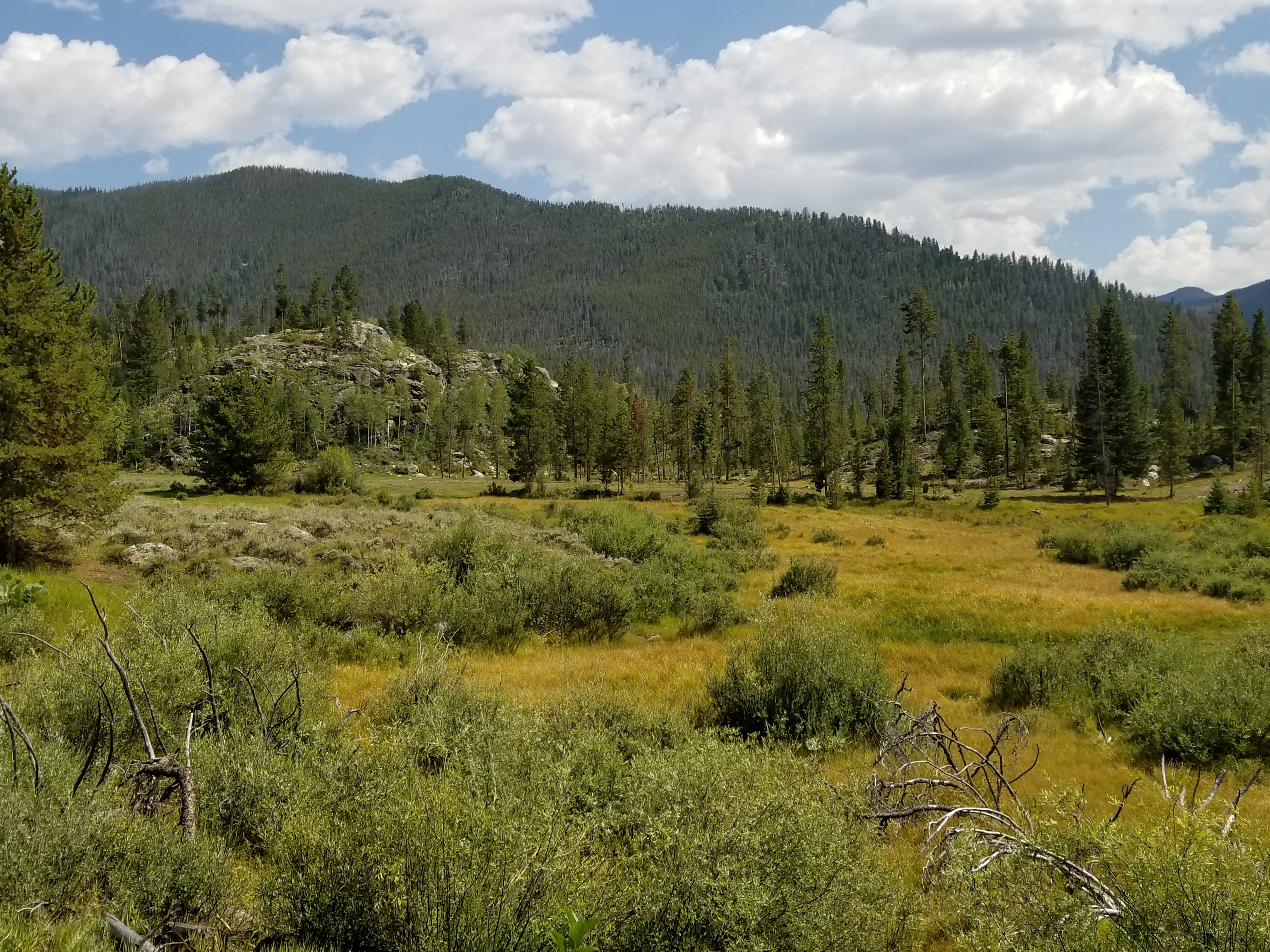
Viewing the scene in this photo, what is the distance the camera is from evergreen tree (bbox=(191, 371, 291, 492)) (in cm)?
4550

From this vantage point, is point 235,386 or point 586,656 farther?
point 235,386

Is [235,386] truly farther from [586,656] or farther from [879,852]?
[879,852]

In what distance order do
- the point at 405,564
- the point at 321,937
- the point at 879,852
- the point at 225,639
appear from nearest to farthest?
the point at 321,937 < the point at 879,852 < the point at 225,639 < the point at 405,564

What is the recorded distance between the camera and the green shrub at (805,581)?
72.4 ft

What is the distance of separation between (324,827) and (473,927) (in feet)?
3.88

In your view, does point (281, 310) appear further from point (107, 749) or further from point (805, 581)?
point (107, 749)

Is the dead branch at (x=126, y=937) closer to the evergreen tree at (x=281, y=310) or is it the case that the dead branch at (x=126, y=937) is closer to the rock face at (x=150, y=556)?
the rock face at (x=150, y=556)

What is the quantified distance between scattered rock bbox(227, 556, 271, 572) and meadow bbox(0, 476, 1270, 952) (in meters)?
0.14

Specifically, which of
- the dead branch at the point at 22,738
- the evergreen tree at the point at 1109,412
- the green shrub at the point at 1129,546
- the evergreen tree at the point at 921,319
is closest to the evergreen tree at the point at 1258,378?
the evergreen tree at the point at 1109,412

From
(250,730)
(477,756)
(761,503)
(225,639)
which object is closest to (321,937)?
(477,756)

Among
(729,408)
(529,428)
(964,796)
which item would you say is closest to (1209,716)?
(964,796)

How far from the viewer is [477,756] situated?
5648 mm

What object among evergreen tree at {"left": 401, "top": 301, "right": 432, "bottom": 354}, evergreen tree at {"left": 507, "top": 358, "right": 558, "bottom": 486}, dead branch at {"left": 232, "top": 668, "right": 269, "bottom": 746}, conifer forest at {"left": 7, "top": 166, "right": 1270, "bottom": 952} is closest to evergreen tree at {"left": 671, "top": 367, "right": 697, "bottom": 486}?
evergreen tree at {"left": 507, "top": 358, "right": 558, "bottom": 486}

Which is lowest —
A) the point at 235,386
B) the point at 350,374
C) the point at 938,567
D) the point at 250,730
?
the point at 938,567
